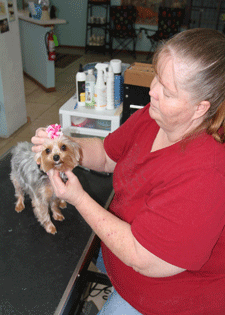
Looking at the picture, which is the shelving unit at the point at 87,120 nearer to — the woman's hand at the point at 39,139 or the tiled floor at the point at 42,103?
the woman's hand at the point at 39,139

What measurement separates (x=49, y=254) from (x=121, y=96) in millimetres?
1595

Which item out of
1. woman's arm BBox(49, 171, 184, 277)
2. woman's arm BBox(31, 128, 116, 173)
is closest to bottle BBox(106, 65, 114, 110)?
woman's arm BBox(31, 128, 116, 173)

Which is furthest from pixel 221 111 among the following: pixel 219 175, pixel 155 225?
pixel 155 225

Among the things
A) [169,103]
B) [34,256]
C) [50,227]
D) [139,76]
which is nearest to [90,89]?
[139,76]

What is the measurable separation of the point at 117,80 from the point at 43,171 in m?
1.21

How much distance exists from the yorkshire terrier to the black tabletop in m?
0.05

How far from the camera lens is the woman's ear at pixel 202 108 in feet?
2.76

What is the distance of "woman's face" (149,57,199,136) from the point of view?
2.78 feet

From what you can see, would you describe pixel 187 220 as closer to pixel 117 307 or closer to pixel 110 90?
pixel 117 307

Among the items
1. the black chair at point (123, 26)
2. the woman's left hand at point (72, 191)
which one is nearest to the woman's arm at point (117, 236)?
the woman's left hand at point (72, 191)

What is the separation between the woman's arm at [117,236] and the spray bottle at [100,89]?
1386 millimetres

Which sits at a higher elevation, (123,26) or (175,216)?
(175,216)

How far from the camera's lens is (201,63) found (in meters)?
0.79

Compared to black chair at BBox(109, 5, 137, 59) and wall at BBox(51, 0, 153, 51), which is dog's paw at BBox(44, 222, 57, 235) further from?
wall at BBox(51, 0, 153, 51)
